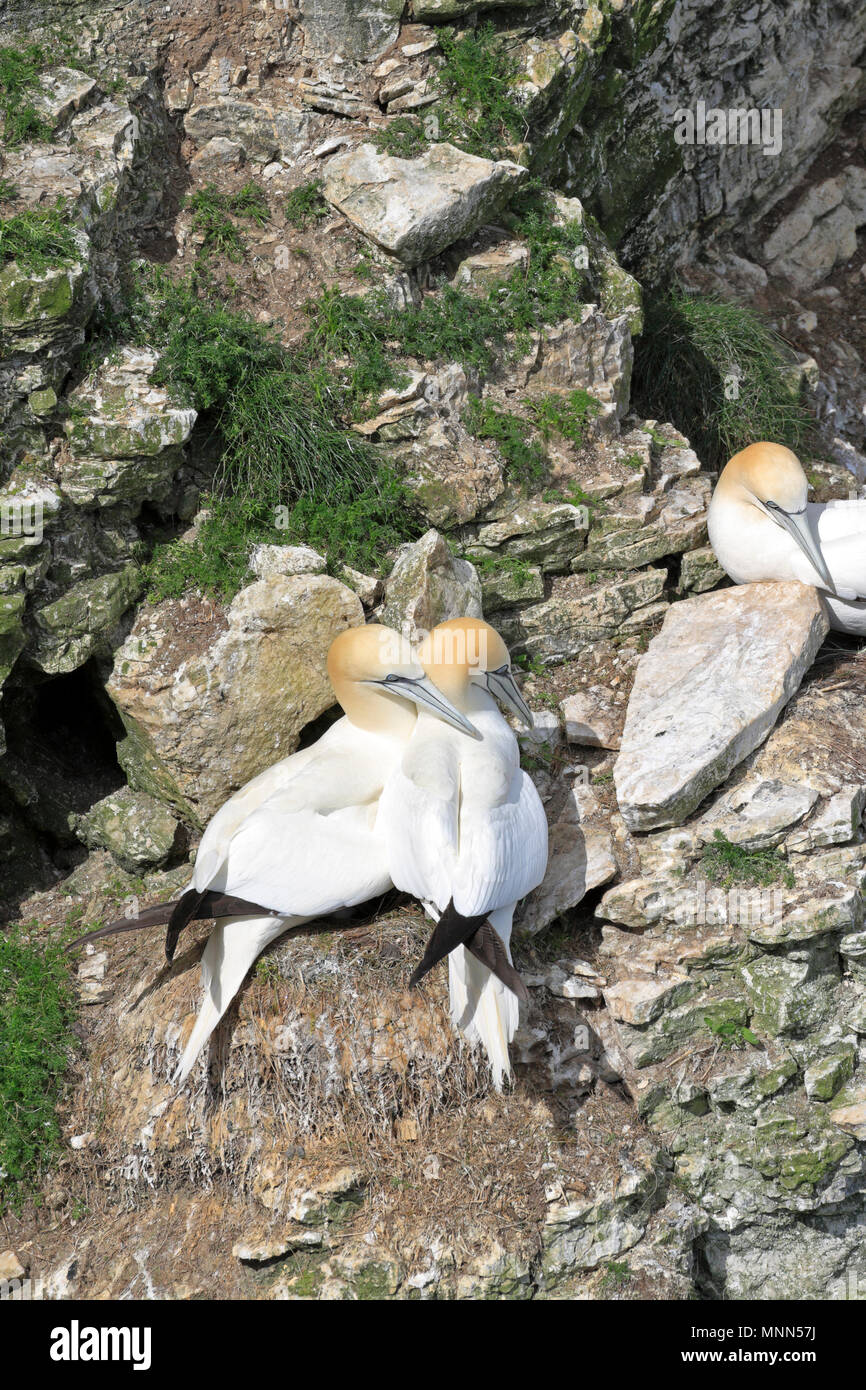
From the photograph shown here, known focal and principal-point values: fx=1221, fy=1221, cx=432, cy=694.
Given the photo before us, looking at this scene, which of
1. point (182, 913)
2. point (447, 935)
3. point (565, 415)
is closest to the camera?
point (447, 935)

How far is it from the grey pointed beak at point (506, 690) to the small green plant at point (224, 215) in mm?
3029

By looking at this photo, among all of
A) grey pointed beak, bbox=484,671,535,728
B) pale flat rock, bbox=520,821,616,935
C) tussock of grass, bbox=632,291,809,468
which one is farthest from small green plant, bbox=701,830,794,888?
tussock of grass, bbox=632,291,809,468

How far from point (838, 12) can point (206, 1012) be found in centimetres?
867

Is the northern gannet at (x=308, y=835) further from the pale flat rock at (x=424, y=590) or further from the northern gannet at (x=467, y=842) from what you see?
the pale flat rock at (x=424, y=590)

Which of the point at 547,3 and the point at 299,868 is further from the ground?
the point at 547,3

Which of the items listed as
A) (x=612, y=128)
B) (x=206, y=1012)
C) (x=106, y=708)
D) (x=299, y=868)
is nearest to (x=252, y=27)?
(x=612, y=128)

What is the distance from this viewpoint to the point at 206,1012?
5.07m

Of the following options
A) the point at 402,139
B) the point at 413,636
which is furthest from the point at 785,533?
the point at 402,139

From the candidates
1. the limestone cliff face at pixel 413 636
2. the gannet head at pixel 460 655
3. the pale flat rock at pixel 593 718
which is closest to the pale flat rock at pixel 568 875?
the limestone cliff face at pixel 413 636

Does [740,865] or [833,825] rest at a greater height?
[833,825]

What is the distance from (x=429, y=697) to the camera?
5.31m

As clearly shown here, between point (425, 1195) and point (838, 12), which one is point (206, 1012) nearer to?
point (425, 1195)

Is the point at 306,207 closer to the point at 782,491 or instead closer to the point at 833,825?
the point at 782,491

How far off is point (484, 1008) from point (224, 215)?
477 cm
